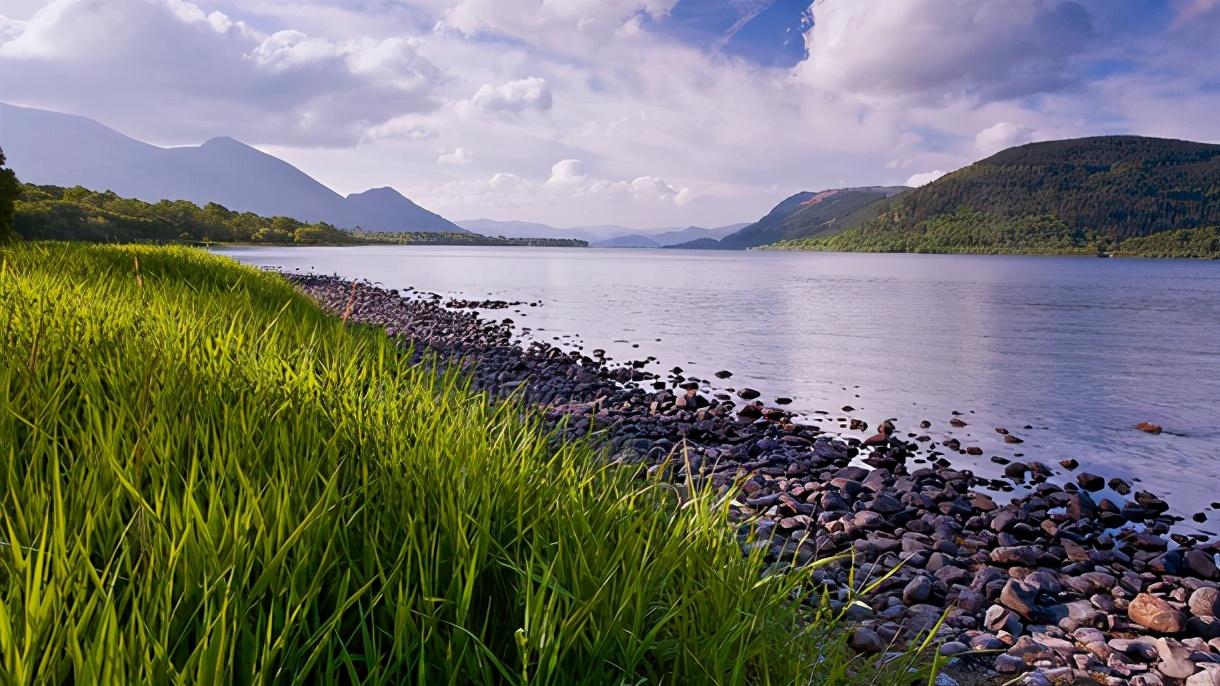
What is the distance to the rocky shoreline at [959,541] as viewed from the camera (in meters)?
5.05

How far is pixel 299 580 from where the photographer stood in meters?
2.13

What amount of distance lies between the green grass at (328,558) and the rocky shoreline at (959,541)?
644 mm

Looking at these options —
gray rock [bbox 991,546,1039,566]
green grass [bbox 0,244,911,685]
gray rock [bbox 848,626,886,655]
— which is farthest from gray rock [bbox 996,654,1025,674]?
gray rock [bbox 991,546,1039,566]

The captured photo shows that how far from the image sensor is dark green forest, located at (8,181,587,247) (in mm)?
62750

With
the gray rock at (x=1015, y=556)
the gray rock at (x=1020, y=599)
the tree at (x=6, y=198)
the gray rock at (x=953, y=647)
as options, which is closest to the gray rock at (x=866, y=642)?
the gray rock at (x=953, y=647)

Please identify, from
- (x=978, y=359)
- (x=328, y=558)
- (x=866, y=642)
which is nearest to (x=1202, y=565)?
(x=866, y=642)

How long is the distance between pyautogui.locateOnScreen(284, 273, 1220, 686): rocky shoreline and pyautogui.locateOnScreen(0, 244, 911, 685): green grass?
64 cm

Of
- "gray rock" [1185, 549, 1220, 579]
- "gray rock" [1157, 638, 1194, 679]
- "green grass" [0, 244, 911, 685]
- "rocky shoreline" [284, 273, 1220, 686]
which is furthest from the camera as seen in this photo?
"gray rock" [1185, 549, 1220, 579]

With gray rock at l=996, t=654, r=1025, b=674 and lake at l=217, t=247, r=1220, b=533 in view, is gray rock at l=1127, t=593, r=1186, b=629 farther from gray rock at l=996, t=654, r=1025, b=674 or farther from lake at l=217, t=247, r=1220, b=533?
lake at l=217, t=247, r=1220, b=533

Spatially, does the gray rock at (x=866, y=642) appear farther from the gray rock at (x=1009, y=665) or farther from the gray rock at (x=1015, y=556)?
the gray rock at (x=1015, y=556)

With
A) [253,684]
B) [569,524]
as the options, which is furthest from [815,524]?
[253,684]

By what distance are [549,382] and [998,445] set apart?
9372 mm

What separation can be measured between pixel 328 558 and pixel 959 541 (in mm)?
7396

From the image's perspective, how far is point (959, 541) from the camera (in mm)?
7629
